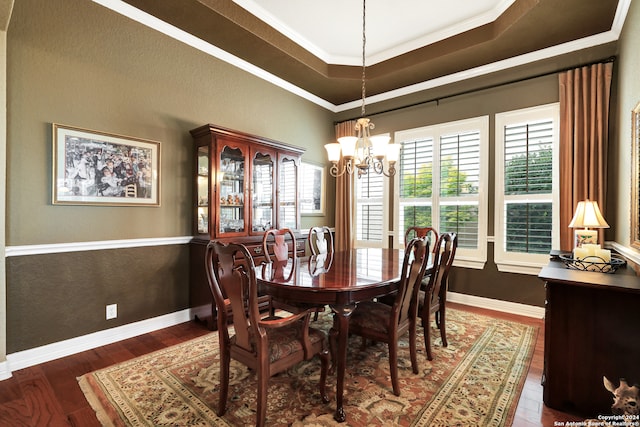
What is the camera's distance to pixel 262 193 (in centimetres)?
360

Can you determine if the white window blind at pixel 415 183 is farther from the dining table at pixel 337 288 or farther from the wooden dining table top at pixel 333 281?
the dining table at pixel 337 288

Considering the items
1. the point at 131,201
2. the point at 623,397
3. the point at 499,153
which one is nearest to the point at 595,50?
the point at 499,153

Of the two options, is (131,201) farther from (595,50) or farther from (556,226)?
(595,50)

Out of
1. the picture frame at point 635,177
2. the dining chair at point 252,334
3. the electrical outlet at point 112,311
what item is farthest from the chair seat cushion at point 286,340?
the picture frame at point 635,177

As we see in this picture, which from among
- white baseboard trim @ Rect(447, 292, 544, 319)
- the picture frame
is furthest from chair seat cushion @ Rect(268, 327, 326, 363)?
white baseboard trim @ Rect(447, 292, 544, 319)

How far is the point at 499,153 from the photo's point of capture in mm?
3678

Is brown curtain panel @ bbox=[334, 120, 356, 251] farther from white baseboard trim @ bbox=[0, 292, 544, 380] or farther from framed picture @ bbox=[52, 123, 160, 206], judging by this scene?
framed picture @ bbox=[52, 123, 160, 206]

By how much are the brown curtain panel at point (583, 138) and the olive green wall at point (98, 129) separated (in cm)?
378

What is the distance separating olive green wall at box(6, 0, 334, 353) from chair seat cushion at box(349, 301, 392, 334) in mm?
2043

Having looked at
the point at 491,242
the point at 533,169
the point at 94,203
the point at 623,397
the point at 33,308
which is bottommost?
the point at 623,397

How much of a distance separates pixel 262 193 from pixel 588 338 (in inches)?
Result: 120

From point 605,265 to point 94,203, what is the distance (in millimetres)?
3921

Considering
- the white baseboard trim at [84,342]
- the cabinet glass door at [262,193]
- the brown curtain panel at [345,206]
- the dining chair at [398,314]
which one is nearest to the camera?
the dining chair at [398,314]

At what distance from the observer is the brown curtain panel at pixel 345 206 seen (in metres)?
4.92
